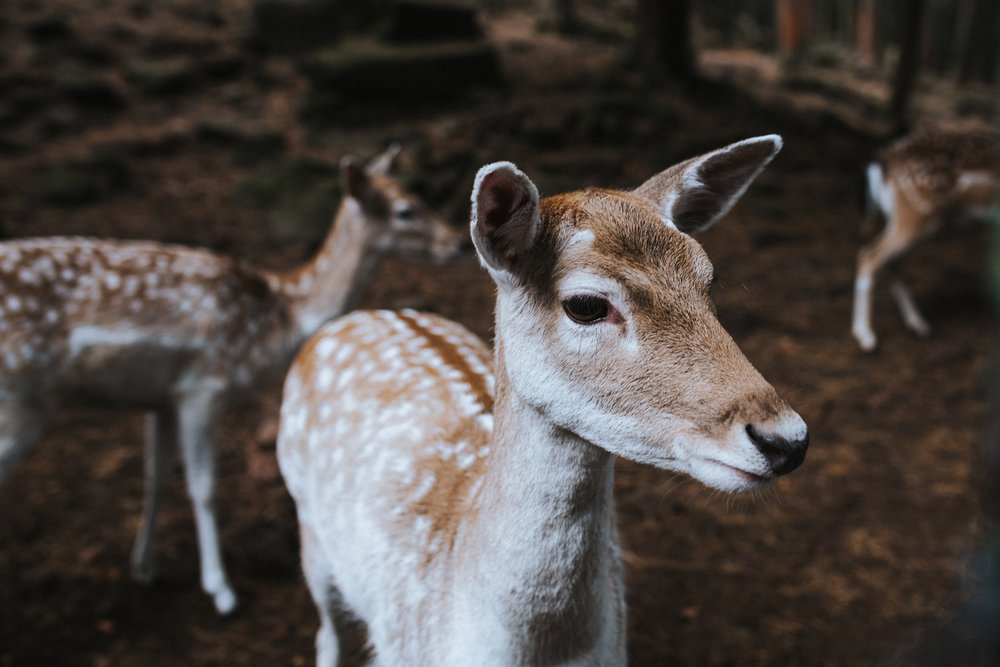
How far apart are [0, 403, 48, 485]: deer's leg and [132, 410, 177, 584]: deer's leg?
50cm

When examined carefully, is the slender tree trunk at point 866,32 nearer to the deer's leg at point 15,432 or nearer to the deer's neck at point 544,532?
the deer's leg at point 15,432

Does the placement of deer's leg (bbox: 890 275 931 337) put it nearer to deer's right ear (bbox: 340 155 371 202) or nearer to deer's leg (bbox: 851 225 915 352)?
deer's leg (bbox: 851 225 915 352)

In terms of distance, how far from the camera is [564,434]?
1.34 metres

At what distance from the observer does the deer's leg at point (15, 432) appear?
2.62 metres

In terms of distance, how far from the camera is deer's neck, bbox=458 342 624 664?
136 centimetres

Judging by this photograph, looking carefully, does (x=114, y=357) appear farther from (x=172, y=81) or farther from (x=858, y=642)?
(x=172, y=81)

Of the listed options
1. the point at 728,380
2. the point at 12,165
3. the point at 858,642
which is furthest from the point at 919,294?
the point at 12,165

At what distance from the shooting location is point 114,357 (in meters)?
2.85

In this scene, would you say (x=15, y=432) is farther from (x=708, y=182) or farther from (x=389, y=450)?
(x=708, y=182)

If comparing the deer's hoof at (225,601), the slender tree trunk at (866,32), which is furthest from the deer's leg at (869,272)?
the slender tree trunk at (866,32)

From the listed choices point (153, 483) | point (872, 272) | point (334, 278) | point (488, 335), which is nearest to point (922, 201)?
point (872, 272)

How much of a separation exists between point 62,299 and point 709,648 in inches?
109

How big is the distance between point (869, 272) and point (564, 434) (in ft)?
15.1

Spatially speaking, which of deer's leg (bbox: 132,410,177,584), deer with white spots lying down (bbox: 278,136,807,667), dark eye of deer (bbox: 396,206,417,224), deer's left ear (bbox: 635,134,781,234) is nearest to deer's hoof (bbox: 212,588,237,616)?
deer's leg (bbox: 132,410,177,584)
